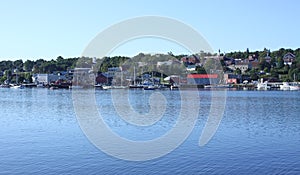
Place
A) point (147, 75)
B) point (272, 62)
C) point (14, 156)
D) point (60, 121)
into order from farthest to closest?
point (272, 62) < point (147, 75) < point (60, 121) < point (14, 156)

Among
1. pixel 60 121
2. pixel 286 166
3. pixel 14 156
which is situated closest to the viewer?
pixel 286 166

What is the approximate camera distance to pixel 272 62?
107 m

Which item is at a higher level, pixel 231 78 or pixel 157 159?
pixel 231 78

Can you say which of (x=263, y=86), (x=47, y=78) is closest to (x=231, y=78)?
(x=263, y=86)

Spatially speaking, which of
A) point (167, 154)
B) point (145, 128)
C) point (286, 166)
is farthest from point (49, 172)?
point (145, 128)

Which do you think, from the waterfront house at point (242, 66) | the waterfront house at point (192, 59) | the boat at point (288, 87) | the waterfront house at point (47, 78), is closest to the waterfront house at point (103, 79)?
Result: the waterfront house at point (47, 78)

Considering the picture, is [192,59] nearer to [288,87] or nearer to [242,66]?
[242,66]

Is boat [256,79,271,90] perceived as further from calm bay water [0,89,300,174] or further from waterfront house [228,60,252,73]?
calm bay water [0,89,300,174]

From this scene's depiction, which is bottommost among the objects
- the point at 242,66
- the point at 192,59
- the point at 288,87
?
the point at 288,87

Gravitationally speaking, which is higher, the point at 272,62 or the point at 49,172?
the point at 272,62

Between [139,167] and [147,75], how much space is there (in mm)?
77856

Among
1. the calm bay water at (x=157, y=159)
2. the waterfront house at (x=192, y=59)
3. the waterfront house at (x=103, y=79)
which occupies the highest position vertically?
the waterfront house at (x=192, y=59)

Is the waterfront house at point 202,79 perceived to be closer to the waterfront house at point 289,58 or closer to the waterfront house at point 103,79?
the waterfront house at point 103,79

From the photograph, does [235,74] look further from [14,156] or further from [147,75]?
[14,156]
